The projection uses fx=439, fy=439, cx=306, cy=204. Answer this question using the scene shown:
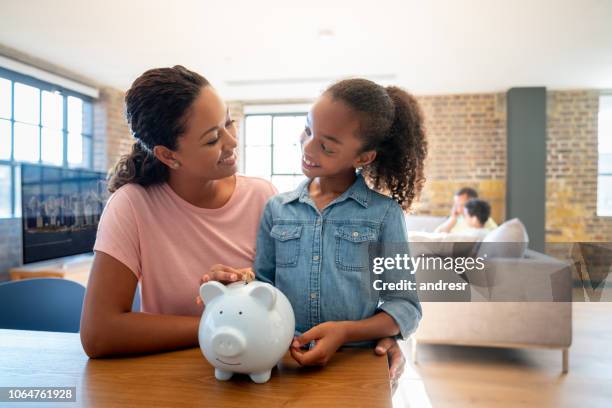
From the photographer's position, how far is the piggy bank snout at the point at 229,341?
53 cm

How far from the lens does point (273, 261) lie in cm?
80

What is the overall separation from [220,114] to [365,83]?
11.0 inches

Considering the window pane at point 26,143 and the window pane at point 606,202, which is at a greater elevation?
the window pane at point 26,143

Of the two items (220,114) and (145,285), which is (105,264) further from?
(220,114)

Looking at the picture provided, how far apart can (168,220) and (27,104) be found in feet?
13.3

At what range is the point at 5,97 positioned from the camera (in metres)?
3.87

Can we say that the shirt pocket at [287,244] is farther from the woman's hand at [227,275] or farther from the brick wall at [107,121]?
the brick wall at [107,121]

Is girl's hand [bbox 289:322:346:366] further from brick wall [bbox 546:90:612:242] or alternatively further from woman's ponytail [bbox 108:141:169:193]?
brick wall [bbox 546:90:612:242]

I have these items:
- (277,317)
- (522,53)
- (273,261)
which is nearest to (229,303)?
(277,317)

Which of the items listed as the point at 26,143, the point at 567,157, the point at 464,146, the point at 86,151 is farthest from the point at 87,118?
the point at 567,157

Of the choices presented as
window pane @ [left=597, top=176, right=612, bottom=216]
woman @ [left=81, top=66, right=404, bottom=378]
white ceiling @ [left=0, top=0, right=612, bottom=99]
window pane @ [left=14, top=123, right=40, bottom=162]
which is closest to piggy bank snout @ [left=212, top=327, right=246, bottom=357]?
woman @ [left=81, top=66, right=404, bottom=378]

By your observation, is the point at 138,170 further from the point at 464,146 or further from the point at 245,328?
the point at 464,146

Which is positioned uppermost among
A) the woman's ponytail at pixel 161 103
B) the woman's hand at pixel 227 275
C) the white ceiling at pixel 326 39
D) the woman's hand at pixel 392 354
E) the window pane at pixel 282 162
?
the white ceiling at pixel 326 39

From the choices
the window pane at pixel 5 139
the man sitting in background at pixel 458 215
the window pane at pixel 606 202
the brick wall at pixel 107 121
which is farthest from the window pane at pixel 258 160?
the window pane at pixel 606 202
